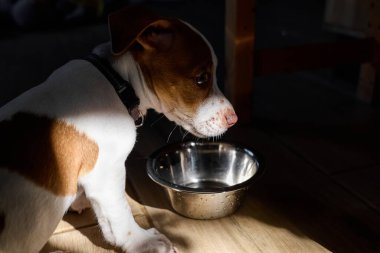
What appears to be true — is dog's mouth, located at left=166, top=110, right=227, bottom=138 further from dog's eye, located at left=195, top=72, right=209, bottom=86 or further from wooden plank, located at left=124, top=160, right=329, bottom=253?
wooden plank, located at left=124, top=160, right=329, bottom=253

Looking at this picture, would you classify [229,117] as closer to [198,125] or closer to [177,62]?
[198,125]

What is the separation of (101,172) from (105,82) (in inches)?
9.8

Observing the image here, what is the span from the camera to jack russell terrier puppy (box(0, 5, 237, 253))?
110 cm

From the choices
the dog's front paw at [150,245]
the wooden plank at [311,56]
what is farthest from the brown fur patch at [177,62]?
the wooden plank at [311,56]

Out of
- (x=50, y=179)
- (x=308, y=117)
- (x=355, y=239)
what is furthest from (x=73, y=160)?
(x=308, y=117)

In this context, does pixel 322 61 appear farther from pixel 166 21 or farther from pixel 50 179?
pixel 50 179

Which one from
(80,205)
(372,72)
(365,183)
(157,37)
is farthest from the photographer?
(372,72)

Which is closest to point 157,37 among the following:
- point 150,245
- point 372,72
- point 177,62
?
point 177,62

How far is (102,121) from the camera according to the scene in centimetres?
122

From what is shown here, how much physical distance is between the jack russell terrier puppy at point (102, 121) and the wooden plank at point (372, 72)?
1353 mm

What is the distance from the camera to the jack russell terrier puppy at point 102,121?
1098 mm

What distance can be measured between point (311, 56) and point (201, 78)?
1113 mm

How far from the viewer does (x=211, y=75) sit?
4.42 feet

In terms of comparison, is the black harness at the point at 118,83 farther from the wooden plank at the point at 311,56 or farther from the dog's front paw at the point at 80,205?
the wooden plank at the point at 311,56
